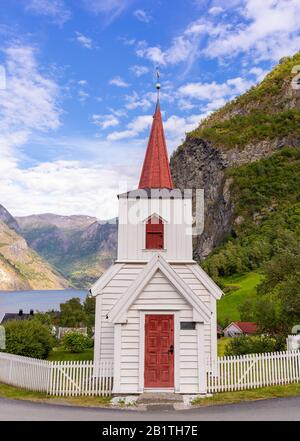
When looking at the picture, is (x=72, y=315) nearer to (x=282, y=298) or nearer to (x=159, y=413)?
(x=282, y=298)

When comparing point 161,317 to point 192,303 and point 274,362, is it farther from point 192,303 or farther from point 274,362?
point 274,362

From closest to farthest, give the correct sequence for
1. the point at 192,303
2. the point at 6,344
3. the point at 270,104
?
the point at 192,303, the point at 6,344, the point at 270,104

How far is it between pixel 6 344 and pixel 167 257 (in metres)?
9.10

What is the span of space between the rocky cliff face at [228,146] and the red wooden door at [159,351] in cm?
9316

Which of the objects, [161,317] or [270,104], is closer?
[161,317]

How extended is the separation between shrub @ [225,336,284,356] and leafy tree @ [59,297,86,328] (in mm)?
36914

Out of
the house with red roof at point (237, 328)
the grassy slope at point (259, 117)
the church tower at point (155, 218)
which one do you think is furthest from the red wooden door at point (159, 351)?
the grassy slope at point (259, 117)

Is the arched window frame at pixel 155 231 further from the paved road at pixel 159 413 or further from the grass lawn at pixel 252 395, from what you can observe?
the paved road at pixel 159 413

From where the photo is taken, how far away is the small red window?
18672 mm

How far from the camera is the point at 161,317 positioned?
14367mm

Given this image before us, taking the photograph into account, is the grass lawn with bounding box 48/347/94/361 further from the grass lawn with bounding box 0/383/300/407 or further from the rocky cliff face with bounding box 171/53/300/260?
the rocky cliff face with bounding box 171/53/300/260

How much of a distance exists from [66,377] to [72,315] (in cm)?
4291

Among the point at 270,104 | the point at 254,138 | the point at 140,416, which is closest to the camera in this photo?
the point at 140,416
